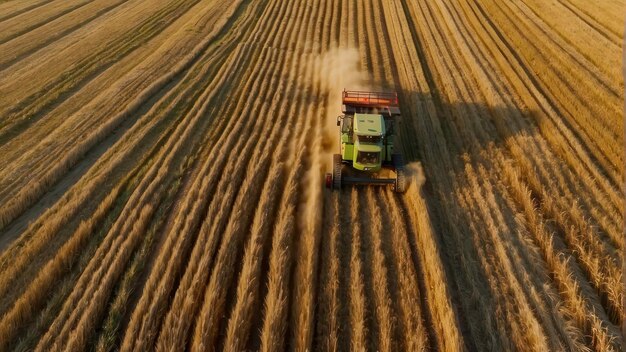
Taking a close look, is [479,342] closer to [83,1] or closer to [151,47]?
[151,47]

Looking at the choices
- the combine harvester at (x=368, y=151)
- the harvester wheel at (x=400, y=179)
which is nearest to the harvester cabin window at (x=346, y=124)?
the combine harvester at (x=368, y=151)

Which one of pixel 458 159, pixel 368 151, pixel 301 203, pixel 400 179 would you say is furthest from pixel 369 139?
pixel 458 159

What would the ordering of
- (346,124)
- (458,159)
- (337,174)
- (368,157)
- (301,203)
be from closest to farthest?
(301,203), (368,157), (337,174), (346,124), (458,159)

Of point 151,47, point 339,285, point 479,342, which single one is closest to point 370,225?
point 339,285

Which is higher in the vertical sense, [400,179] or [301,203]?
[400,179]

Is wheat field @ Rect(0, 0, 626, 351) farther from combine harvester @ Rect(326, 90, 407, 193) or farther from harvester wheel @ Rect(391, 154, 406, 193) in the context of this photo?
combine harvester @ Rect(326, 90, 407, 193)

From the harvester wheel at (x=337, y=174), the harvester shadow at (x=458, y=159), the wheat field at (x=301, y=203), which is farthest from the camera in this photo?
the harvester wheel at (x=337, y=174)

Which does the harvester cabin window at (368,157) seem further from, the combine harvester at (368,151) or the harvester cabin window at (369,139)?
the harvester cabin window at (369,139)

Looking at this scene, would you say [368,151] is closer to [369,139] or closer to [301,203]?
[369,139]
